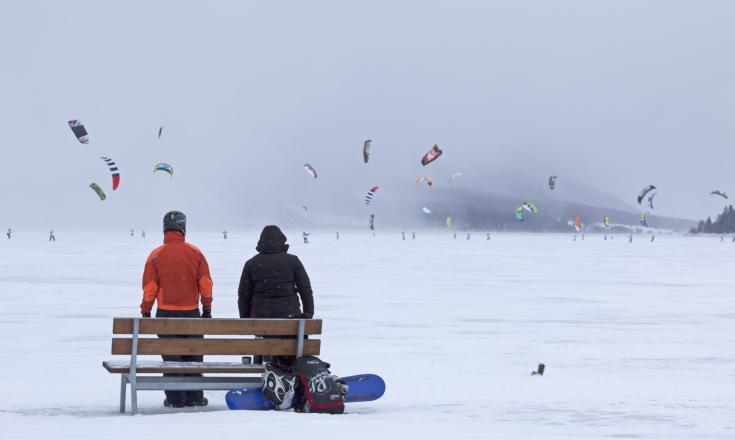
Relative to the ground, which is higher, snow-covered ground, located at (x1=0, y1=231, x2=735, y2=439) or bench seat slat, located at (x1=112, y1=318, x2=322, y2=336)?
bench seat slat, located at (x1=112, y1=318, x2=322, y2=336)

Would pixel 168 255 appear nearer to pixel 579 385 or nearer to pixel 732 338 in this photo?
pixel 579 385

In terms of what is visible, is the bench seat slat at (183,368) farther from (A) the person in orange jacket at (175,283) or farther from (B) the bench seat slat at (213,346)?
(A) the person in orange jacket at (175,283)

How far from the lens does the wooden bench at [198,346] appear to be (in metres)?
8.14

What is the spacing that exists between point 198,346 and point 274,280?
89cm

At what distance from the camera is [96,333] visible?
→ 1470 centimetres

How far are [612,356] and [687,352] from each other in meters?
1.15

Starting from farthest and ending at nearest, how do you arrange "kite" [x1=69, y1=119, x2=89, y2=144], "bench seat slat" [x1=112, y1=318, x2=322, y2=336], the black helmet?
"kite" [x1=69, y1=119, x2=89, y2=144], the black helmet, "bench seat slat" [x1=112, y1=318, x2=322, y2=336]

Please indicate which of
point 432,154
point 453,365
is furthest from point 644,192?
point 453,365

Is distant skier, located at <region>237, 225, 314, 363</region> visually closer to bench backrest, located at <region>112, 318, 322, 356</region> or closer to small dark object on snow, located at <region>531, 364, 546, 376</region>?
bench backrest, located at <region>112, 318, 322, 356</region>

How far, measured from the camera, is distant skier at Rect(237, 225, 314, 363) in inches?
344

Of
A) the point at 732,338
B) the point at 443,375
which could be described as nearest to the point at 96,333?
the point at 443,375

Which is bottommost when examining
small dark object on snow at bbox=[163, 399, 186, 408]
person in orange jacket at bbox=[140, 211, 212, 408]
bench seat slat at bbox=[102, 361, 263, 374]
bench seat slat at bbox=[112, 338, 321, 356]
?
small dark object on snow at bbox=[163, 399, 186, 408]

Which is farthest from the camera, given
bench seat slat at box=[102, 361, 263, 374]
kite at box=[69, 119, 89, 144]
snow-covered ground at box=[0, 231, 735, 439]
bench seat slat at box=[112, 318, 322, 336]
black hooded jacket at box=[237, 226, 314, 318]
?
kite at box=[69, 119, 89, 144]

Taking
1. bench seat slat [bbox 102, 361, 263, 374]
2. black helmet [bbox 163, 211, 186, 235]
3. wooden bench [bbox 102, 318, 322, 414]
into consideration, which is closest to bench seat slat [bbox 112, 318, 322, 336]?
A: wooden bench [bbox 102, 318, 322, 414]
